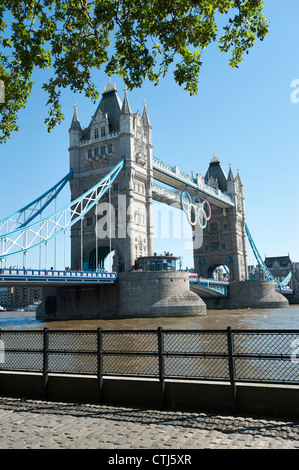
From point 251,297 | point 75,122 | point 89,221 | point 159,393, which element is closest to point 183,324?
point 159,393

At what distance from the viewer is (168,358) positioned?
14.9 m

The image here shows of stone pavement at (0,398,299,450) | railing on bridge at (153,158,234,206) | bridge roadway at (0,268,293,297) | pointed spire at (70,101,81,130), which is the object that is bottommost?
stone pavement at (0,398,299,450)

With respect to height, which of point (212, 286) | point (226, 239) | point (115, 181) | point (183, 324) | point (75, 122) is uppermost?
point (75, 122)

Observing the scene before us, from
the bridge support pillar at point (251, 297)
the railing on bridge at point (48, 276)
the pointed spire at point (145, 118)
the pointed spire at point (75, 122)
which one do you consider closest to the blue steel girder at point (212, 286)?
the bridge support pillar at point (251, 297)

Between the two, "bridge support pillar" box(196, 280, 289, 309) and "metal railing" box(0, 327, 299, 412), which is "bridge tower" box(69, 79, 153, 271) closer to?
"bridge support pillar" box(196, 280, 289, 309)

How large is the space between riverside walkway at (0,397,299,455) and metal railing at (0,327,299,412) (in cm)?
65

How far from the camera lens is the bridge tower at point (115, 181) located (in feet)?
172

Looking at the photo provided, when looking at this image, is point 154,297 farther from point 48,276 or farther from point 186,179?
point 186,179

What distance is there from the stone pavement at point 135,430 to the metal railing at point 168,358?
0.62 meters

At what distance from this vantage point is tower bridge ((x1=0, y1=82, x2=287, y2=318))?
43844 mm

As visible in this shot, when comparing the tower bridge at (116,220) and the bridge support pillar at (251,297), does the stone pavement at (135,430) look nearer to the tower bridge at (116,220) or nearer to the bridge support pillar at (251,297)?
the tower bridge at (116,220)

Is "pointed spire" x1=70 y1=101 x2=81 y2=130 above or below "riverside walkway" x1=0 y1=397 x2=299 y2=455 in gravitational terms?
above

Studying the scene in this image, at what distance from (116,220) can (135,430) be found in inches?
1894

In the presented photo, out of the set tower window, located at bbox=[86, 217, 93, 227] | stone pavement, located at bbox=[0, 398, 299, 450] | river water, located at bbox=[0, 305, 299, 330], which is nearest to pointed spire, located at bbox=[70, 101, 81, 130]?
tower window, located at bbox=[86, 217, 93, 227]
